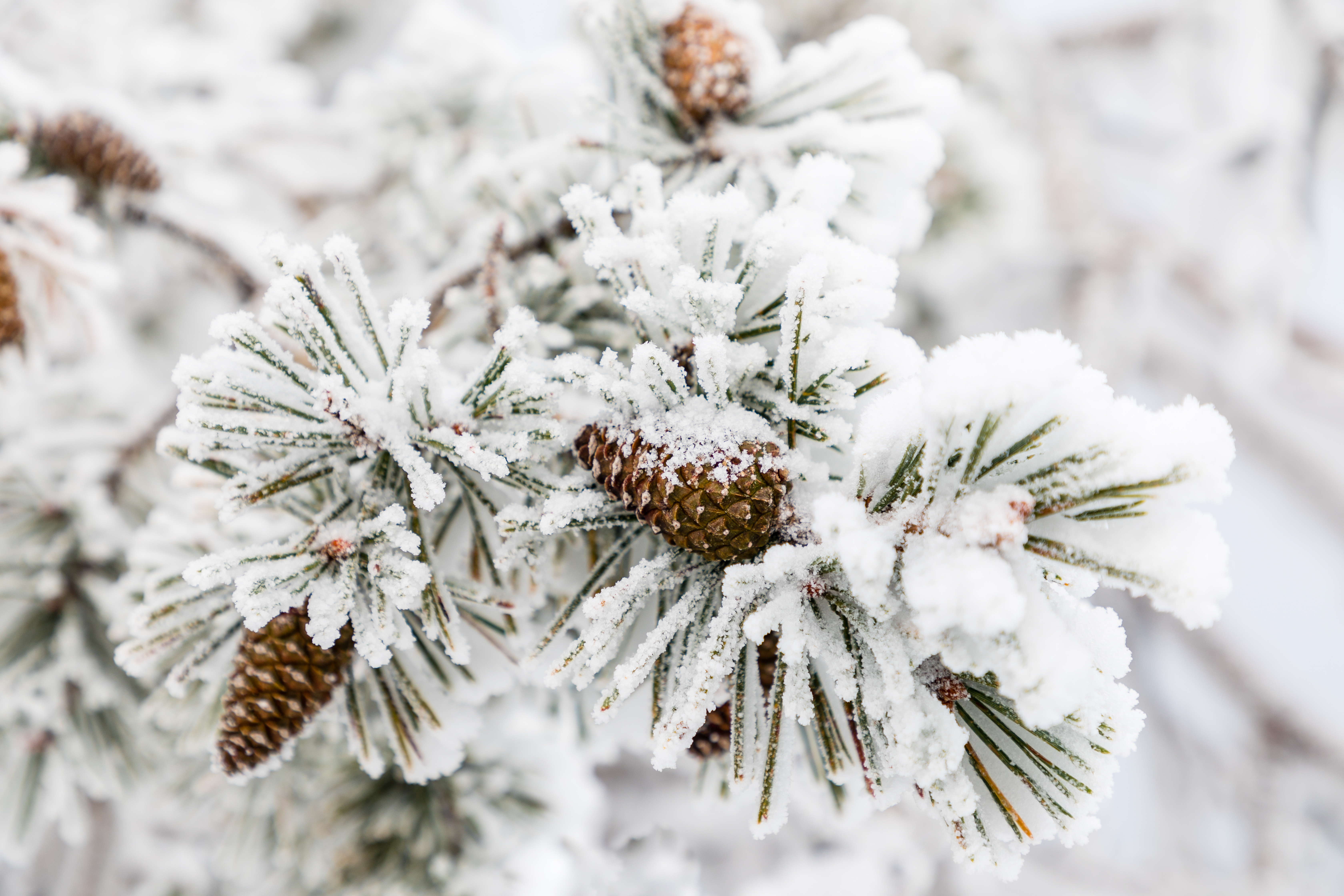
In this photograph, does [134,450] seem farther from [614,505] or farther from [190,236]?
[614,505]

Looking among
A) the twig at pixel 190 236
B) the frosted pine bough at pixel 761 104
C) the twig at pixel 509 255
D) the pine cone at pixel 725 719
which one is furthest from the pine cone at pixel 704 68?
the twig at pixel 190 236

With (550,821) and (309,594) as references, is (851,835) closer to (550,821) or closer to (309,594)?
(550,821)

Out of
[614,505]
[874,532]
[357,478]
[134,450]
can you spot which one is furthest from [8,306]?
[874,532]

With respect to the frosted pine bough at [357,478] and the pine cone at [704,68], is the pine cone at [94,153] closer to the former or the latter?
the frosted pine bough at [357,478]

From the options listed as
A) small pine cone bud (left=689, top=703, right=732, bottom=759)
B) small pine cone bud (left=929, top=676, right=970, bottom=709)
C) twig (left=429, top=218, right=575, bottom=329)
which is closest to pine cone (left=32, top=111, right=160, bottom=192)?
twig (left=429, top=218, right=575, bottom=329)

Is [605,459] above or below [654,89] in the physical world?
below

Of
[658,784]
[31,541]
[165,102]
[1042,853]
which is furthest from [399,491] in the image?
[1042,853]

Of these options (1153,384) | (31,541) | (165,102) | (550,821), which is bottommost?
(550,821)
